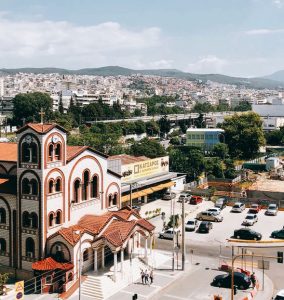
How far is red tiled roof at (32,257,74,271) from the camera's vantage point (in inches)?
1613

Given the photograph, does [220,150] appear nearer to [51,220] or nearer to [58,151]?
[58,151]

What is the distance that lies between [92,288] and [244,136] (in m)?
89.7

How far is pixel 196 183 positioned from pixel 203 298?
4582 centimetres

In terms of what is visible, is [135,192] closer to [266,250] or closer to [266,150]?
[266,250]

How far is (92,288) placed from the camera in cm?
4081

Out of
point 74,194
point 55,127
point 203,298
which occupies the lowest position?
point 203,298

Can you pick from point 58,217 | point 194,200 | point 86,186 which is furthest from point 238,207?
point 58,217

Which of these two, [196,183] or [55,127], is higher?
[55,127]

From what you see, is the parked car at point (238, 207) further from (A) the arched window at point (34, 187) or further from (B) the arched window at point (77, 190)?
(A) the arched window at point (34, 187)

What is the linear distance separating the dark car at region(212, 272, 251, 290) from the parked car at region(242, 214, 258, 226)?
21.0 metres

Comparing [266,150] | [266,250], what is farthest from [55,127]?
[266,150]

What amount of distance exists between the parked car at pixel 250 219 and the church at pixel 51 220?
20.5 m

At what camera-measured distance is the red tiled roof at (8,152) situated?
47.4 m

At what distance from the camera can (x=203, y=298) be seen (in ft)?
131
